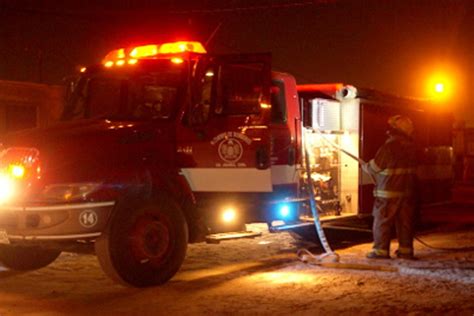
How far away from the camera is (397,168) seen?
29.3 feet

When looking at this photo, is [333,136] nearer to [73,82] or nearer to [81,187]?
[73,82]

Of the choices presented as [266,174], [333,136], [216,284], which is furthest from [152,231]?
[333,136]

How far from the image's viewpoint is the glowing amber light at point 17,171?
7180 millimetres

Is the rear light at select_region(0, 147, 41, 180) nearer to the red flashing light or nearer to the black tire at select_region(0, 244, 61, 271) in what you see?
the black tire at select_region(0, 244, 61, 271)

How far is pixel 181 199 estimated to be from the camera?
26.0 feet


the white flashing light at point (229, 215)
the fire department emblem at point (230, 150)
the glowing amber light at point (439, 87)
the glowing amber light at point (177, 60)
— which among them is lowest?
the white flashing light at point (229, 215)

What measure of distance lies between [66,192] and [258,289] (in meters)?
2.13

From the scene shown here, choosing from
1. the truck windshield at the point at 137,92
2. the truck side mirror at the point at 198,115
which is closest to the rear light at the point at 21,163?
the truck windshield at the point at 137,92

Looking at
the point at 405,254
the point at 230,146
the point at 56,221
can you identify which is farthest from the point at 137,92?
the point at 405,254

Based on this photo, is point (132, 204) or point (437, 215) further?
point (437, 215)

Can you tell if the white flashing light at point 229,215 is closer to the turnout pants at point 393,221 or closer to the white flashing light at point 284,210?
the white flashing light at point 284,210

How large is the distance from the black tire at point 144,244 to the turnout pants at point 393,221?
2.59 metres

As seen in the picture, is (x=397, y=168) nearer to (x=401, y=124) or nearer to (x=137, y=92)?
(x=401, y=124)

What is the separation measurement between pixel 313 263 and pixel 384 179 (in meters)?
1.42
